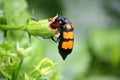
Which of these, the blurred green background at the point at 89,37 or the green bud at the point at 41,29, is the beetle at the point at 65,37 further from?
the blurred green background at the point at 89,37

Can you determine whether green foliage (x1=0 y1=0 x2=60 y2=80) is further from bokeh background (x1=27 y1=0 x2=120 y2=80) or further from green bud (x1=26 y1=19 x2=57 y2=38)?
bokeh background (x1=27 y1=0 x2=120 y2=80)

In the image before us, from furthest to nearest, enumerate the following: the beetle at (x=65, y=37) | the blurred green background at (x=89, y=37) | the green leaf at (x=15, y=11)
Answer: the blurred green background at (x=89, y=37) < the green leaf at (x=15, y=11) < the beetle at (x=65, y=37)

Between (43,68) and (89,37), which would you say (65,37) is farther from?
(89,37)

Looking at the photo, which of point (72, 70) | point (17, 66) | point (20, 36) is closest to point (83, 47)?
point (72, 70)

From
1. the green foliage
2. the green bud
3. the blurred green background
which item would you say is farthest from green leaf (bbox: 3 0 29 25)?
the blurred green background

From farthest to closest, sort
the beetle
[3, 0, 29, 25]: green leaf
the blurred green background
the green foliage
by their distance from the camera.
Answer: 1. the blurred green background
2. [3, 0, 29, 25]: green leaf
3. the beetle
4. the green foliage

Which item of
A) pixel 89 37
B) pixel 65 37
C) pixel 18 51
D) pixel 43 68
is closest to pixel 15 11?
pixel 65 37

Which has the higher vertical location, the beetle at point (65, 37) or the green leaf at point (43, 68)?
the beetle at point (65, 37)

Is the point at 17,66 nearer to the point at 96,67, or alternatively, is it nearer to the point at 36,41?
the point at 36,41

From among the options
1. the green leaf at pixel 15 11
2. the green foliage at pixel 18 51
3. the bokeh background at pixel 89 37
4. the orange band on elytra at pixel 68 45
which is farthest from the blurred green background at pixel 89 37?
the orange band on elytra at pixel 68 45

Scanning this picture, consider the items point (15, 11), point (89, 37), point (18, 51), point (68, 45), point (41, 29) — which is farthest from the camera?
point (89, 37)
